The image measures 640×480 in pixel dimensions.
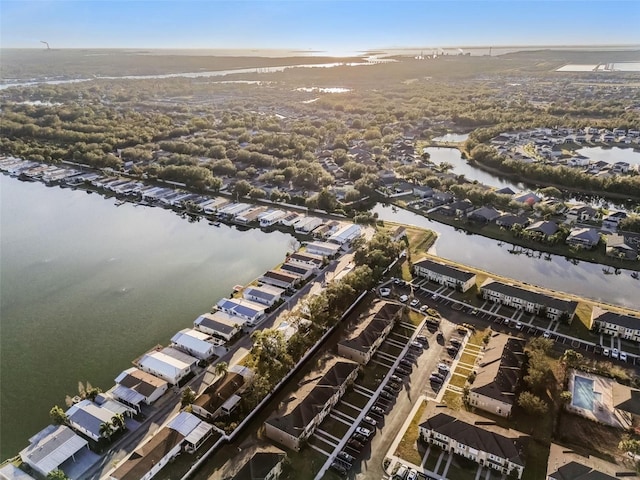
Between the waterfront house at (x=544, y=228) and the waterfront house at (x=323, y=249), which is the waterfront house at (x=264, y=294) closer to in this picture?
the waterfront house at (x=323, y=249)

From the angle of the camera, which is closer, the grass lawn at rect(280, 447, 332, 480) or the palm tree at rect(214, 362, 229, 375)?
the grass lawn at rect(280, 447, 332, 480)

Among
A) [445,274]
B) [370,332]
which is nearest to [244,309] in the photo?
[370,332]

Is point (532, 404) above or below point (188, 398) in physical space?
above

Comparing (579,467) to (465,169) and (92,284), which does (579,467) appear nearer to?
(92,284)

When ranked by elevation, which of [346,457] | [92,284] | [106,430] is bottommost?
[92,284]

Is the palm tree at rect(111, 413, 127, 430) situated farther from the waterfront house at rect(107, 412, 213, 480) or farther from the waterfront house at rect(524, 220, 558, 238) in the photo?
the waterfront house at rect(524, 220, 558, 238)

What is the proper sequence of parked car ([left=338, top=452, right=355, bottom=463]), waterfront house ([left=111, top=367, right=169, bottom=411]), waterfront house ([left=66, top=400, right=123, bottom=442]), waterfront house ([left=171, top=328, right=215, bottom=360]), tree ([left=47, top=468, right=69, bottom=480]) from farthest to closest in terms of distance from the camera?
waterfront house ([left=171, top=328, right=215, bottom=360])
waterfront house ([left=111, top=367, right=169, bottom=411])
waterfront house ([left=66, top=400, right=123, bottom=442])
parked car ([left=338, top=452, right=355, bottom=463])
tree ([left=47, top=468, right=69, bottom=480])

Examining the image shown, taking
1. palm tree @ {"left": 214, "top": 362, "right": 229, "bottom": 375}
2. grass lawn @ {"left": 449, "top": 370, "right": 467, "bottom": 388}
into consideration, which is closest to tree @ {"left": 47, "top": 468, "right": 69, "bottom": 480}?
palm tree @ {"left": 214, "top": 362, "right": 229, "bottom": 375}
